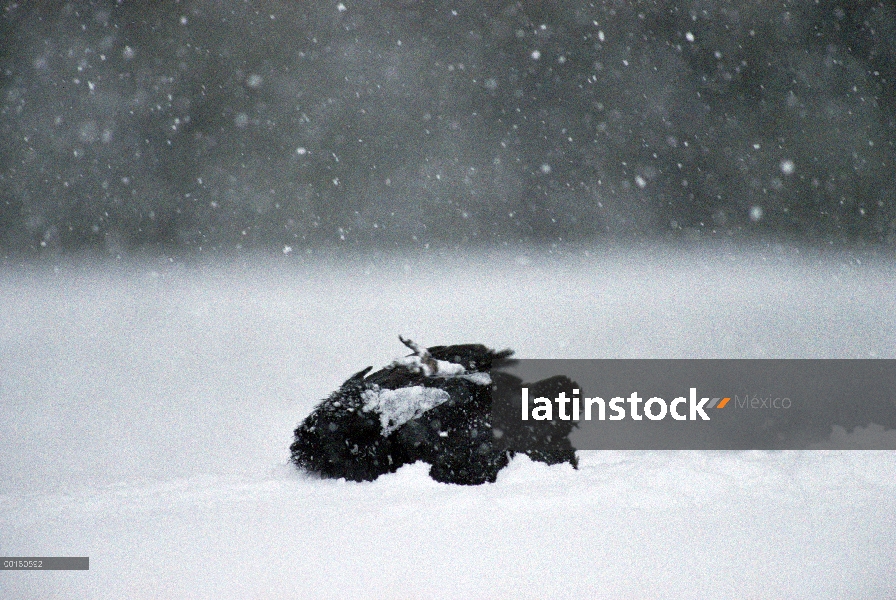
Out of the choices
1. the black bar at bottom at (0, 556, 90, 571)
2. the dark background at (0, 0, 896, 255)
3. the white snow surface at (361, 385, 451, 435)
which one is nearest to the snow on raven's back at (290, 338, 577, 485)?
the white snow surface at (361, 385, 451, 435)

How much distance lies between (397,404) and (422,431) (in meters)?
0.09

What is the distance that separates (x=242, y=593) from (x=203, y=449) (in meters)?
1.49

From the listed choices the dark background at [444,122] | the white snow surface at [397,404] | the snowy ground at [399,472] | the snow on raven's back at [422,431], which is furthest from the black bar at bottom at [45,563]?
the dark background at [444,122]

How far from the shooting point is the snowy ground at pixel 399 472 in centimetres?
142

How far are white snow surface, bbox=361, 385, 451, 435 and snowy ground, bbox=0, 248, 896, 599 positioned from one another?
0.42ft

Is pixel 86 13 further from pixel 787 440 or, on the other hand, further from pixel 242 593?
pixel 787 440

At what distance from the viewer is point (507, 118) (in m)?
3.95

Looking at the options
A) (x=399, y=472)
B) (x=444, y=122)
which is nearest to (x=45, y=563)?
(x=399, y=472)

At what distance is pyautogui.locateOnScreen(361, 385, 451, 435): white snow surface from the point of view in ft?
5.74

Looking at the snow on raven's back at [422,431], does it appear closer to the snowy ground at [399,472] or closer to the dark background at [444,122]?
the snowy ground at [399,472]

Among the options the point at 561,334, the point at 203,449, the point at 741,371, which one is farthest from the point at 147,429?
the point at 741,371

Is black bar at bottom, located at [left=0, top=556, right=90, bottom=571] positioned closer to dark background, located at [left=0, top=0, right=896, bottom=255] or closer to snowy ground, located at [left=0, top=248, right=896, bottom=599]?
snowy ground, located at [left=0, top=248, right=896, bottom=599]

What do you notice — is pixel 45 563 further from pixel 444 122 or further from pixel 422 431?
pixel 444 122

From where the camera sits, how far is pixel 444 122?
3.93m
